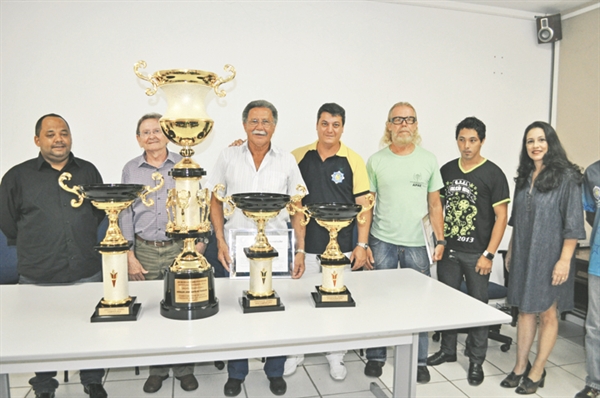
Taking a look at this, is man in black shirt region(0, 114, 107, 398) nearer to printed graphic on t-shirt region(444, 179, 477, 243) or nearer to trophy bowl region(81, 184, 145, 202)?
trophy bowl region(81, 184, 145, 202)

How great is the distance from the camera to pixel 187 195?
1755mm

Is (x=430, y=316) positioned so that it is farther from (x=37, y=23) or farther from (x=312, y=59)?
(x=37, y=23)

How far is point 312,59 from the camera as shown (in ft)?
12.8

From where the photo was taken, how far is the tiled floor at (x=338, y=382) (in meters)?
2.76

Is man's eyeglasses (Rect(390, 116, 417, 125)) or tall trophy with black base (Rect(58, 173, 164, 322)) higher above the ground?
man's eyeglasses (Rect(390, 116, 417, 125))

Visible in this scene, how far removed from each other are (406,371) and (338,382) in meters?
1.01

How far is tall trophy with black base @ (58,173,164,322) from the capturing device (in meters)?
1.67

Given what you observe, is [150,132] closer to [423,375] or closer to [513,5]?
[423,375]

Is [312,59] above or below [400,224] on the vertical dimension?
above

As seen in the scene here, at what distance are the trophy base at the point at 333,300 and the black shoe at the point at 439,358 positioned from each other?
5.42 feet

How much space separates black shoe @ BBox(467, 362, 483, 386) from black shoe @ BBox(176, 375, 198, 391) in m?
1.81

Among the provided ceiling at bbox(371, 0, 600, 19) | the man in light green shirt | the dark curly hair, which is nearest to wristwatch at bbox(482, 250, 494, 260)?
the man in light green shirt

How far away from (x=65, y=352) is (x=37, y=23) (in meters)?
3.00

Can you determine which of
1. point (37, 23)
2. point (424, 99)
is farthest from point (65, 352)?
point (424, 99)
